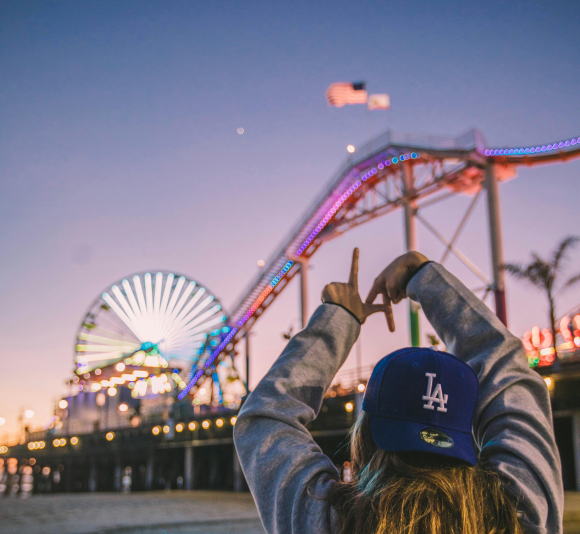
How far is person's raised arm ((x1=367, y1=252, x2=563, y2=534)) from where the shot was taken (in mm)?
1466

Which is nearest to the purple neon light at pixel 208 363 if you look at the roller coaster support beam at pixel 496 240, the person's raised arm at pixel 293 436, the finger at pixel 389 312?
the roller coaster support beam at pixel 496 240

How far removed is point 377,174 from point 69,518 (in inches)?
673

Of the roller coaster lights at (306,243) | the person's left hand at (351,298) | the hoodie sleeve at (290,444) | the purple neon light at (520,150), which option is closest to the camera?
the hoodie sleeve at (290,444)

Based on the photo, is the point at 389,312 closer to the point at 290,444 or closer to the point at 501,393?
the point at 501,393

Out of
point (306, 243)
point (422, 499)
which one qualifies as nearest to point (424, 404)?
point (422, 499)

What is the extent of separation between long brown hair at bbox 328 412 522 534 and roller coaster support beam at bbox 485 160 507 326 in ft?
71.0

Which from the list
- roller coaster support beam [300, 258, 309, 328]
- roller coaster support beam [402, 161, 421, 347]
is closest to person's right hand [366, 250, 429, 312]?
roller coaster support beam [402, 161, 421, 347]

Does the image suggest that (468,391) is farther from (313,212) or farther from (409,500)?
(313,212)

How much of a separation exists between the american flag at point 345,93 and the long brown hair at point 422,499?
2485 cm

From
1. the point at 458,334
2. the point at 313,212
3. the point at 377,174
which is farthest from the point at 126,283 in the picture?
the point at 458,334

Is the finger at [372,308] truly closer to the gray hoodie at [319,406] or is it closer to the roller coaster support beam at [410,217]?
the gray hoodie at [319,406]

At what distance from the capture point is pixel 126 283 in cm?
4766

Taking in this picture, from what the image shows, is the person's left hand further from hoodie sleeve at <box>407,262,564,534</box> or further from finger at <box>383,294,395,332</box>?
hoodie sleeve at <box>407,262,564,534</box>

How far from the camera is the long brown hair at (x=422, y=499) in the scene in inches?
50.3
